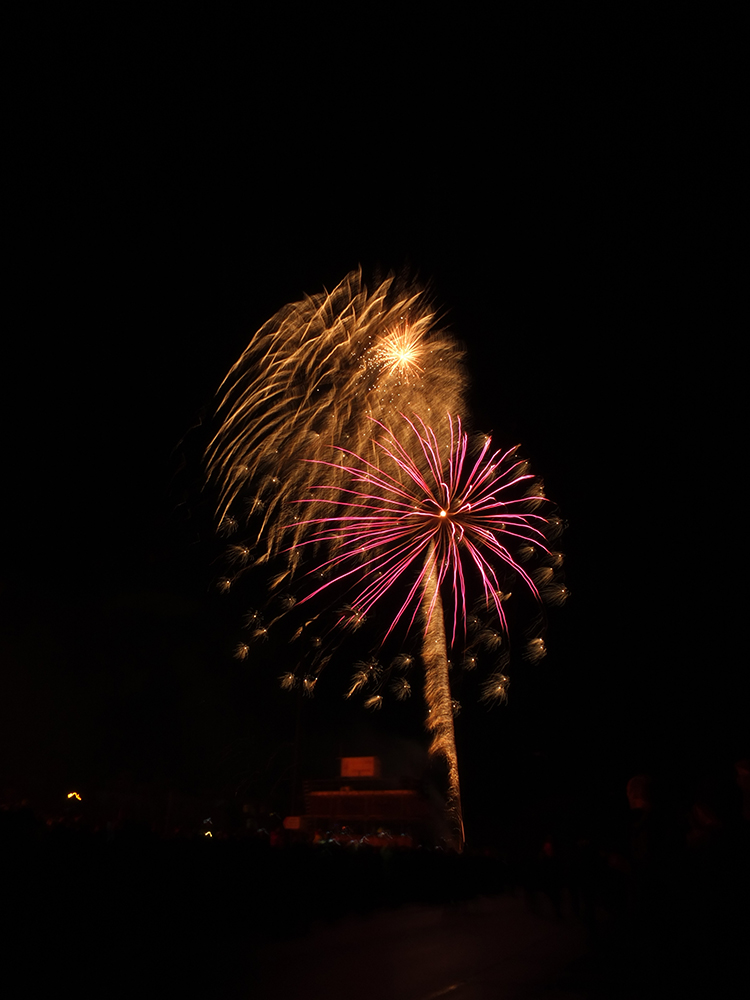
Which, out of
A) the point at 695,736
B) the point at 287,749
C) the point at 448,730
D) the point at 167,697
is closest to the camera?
the point at 448,730

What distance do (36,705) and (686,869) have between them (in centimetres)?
3261

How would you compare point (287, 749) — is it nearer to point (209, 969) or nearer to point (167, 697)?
point (167, 697)

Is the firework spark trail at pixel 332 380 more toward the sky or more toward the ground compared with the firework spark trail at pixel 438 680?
more toward the sky

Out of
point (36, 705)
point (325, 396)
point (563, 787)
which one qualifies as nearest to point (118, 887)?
point (325, 396)

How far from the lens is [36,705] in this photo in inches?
1232

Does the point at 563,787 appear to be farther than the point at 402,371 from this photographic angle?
Yes

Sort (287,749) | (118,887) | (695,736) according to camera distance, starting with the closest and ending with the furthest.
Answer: (118,887) < (695,736) < (287,749)

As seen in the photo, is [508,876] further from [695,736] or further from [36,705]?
[36,705]

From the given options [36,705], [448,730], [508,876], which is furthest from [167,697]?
[508,876]

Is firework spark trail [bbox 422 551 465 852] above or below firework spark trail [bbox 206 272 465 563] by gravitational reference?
below

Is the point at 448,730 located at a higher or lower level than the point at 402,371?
lower

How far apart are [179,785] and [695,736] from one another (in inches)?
1085

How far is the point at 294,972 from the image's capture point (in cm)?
502

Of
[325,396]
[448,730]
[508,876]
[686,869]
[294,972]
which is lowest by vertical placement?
[294,972]
